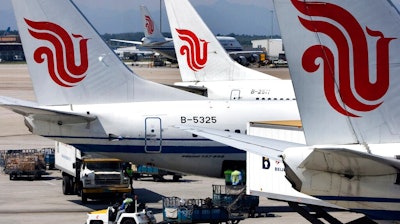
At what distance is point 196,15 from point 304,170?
38987mm

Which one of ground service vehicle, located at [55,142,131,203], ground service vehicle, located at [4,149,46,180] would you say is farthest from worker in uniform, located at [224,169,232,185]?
ground service vehicle, located at [4,149,46,180]

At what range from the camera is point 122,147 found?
3838 cm

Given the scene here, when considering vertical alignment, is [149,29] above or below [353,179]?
above

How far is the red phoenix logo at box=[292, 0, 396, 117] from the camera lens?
18.0 meters

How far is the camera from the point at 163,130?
38.3m

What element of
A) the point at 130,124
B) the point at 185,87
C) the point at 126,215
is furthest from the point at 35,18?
the point at 185,87

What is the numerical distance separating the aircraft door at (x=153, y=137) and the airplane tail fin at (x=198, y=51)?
62.7 ft

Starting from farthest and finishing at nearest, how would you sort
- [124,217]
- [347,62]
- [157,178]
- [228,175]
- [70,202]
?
[157,178]
[70,202]
[228,175]
[124,217]
[347,62]

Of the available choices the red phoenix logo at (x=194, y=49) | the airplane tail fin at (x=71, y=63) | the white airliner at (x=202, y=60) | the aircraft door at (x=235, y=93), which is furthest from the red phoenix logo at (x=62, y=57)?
the red phoenix logo at (x=194, y=49)

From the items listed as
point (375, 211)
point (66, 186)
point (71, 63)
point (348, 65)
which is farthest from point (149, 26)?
point (348, 65)

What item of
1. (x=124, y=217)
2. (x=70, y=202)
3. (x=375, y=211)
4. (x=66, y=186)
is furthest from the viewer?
(x=66, y=186)

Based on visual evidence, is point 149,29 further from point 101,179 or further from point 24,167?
point 101,179

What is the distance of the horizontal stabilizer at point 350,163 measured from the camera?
55.4ft

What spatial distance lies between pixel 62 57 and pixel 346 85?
22390mm
